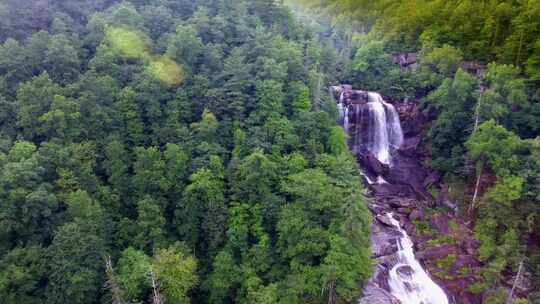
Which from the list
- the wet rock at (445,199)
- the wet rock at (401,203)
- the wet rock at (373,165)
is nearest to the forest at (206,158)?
the wet rock at (445,199)

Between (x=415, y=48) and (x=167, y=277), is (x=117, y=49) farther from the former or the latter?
(x=415, y=48)

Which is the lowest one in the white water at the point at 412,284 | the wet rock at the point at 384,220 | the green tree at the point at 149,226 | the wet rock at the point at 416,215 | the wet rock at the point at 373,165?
the white water at the point at 412,284

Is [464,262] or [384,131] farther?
[384,131]

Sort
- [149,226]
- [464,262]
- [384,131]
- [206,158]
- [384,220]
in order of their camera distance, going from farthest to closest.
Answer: [384,131] → [384,220] → [464,262] → [206,158] → [149,226]

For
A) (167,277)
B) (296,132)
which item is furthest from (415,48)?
(167,277)

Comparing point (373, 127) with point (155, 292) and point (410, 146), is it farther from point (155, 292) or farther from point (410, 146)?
point (155, 292)

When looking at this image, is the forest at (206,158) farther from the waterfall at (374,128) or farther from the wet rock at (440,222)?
the waterfall at (374,128)

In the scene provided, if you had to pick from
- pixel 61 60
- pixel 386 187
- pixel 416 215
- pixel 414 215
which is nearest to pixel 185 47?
pixel 61 60

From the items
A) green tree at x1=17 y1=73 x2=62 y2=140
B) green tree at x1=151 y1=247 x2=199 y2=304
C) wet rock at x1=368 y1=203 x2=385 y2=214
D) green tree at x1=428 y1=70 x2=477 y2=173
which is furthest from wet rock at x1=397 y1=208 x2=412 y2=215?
green tree at x1=17 y1=73 x2=62 y2=140
